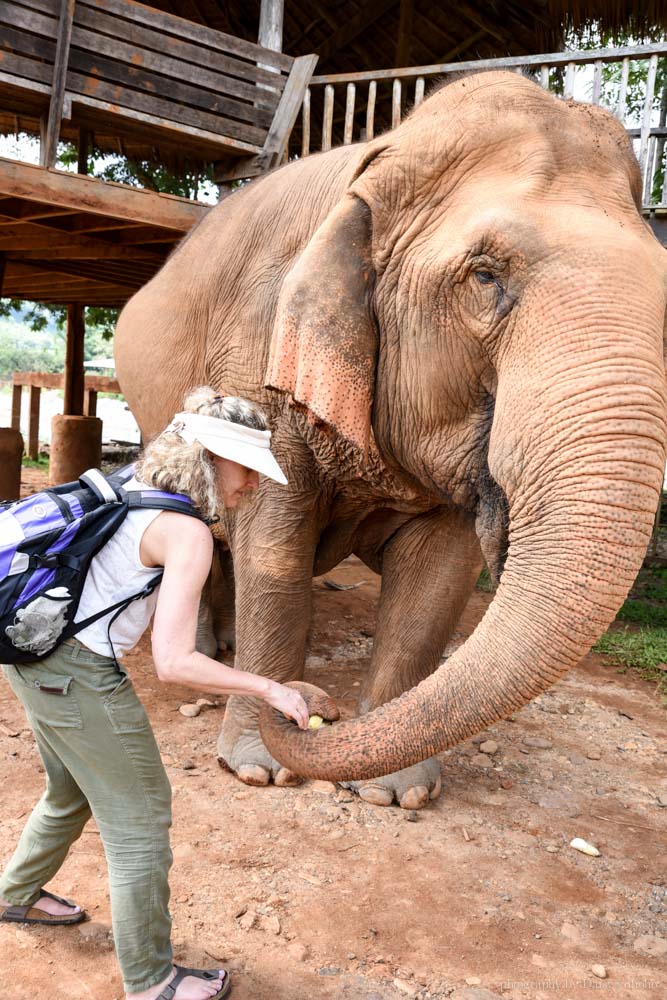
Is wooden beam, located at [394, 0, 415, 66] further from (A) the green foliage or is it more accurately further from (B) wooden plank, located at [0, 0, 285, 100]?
(A) the green foliage

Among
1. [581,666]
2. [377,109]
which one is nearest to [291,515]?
[581,666]

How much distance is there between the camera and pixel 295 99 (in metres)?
6.73

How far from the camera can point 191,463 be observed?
212 centimetres

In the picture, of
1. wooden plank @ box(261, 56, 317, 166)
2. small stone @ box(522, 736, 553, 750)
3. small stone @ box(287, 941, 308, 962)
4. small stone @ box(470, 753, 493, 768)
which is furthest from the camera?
wooden plank @ box(261, 56, 317, 166)

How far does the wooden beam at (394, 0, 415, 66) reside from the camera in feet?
29.9

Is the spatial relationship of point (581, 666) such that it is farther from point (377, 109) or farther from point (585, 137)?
point (377, 109)

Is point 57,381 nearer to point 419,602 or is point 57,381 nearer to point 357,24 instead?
point 357,24

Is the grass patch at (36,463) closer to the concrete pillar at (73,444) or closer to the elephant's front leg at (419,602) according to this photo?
the concrete pillar at (73,444)

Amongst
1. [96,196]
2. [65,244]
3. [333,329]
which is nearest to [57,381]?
[65,244]

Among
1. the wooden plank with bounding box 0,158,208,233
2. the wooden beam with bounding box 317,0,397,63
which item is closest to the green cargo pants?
the wooden plank with bounding box 0,158,208,233

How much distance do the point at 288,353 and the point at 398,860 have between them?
1916 mm

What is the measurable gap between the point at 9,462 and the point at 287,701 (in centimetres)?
717

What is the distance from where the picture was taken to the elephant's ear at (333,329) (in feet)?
9.34

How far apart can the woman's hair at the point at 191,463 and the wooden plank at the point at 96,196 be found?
3.44m
